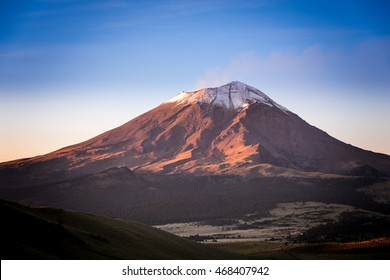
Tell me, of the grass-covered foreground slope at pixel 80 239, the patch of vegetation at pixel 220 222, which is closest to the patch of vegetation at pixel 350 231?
the patch of vegetation at pixel 220 222

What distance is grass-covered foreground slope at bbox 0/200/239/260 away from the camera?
4081 cm

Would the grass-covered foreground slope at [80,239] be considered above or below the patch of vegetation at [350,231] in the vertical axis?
above

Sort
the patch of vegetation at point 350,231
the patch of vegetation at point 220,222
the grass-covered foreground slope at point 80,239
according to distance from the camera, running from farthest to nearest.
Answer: the patch of vegetation at point 220,222 < the patch of vegetation at point 350,231 < the grass-covered foreground slope at point 80,239

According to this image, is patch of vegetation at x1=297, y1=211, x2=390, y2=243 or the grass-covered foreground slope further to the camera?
patch of vegetation at x1=297, y1=211, x2=390, y2=243

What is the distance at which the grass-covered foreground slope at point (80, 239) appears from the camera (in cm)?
4081

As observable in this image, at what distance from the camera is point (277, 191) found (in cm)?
16662

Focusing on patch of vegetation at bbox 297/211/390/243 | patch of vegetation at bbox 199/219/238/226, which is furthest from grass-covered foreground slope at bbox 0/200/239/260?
patch of vegetation at bbox 199/219/238/226

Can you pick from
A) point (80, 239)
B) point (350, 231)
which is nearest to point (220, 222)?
point (350, 231)

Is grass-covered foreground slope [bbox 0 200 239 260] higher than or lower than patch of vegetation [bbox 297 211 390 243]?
higher

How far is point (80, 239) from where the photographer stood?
47.4m

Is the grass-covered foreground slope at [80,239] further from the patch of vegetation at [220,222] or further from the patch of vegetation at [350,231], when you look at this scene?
the patch of vegetation at [220,222]

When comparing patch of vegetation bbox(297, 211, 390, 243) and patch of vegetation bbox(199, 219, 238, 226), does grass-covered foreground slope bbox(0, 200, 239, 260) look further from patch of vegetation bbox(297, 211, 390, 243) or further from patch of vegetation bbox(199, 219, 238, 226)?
patch of vegetation bbox(199, 219, 238, 226)
